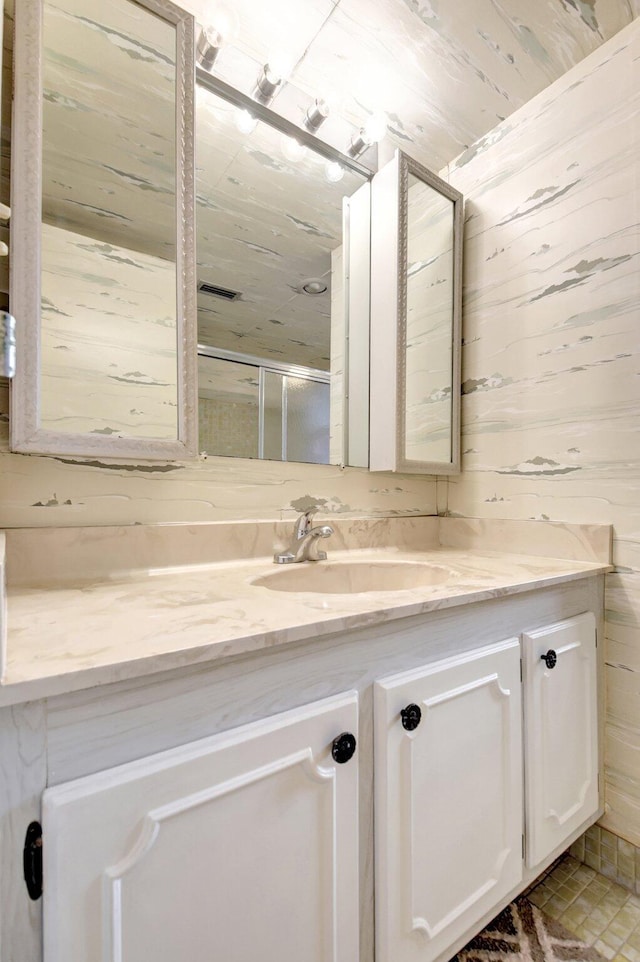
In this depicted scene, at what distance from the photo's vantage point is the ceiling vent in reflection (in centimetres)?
114

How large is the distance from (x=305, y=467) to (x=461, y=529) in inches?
23.6

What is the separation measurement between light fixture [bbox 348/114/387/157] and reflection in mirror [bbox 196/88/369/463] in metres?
0.07

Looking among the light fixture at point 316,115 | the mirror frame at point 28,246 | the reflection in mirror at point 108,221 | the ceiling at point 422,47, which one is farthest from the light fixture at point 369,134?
the mirror frame at point 28,246

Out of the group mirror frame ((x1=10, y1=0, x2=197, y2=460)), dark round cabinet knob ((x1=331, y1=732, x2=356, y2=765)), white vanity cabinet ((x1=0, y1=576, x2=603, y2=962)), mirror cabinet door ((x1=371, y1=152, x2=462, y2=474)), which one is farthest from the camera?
mirror cabinet door ((x1=371, y1=152, x2=462, y2=474))

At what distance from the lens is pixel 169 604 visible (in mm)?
699

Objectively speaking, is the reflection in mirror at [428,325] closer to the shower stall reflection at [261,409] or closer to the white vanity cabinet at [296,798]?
the shower stall reflection at [261,409]

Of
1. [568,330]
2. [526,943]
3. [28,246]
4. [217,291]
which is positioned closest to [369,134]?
[217,291]

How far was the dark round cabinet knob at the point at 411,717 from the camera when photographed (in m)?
0.71

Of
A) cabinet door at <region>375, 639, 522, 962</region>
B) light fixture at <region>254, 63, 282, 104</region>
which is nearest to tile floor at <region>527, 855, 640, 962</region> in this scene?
cabinet door at <region>375, 639, 522, 962</region>

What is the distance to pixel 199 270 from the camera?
3.72 ft

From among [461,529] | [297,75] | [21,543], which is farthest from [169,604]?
[297,75]

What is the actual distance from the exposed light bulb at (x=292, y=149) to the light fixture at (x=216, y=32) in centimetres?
24

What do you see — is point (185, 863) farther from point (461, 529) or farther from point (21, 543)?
point (461, 529)

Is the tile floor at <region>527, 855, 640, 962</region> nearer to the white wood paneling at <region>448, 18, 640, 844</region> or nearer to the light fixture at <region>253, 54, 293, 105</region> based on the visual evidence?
the white wood paneling at <region>448, 18, 640, 844</region>
